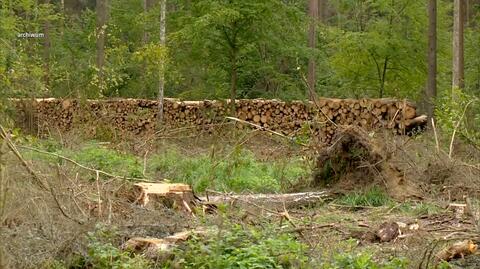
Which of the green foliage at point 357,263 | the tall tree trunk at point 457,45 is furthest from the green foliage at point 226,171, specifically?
the tall tree trunk at point 457,45

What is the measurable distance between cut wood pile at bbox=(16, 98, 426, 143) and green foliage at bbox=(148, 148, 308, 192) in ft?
12.7

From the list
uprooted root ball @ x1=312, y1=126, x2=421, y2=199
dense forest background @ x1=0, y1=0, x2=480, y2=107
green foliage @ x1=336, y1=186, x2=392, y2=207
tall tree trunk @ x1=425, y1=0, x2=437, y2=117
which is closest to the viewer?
green foliage @ x1=336, y1=186, x2=392, y2=207

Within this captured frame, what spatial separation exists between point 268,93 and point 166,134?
844 centimetres

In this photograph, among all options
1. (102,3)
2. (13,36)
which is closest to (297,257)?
(13,36)

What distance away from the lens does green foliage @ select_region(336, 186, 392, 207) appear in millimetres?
11203

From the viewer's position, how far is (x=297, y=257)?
6859 mm

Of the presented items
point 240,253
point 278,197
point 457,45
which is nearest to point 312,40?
point 457,45

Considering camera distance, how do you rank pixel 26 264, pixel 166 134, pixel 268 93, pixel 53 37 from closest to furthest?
1. pixel 26 264
2. pixel 166 134
3. pixel 268 93
4. pixel 53 37

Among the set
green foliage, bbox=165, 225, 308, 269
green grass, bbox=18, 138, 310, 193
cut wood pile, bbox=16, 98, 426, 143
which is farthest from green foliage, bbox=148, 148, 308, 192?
green foliage, bbox=165, 225, 308, 269

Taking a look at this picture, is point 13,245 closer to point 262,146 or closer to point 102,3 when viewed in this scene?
point 262,146

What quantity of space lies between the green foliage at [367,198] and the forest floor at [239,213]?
15 mm

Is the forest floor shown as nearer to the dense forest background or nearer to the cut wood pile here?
the dense forest background

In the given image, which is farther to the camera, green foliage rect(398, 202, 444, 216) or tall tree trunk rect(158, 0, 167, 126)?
tall tree trunk rect(158, 0, 167, 126)

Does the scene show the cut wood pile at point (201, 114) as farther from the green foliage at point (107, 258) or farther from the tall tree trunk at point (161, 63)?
the green foliage at point (107, 258)
